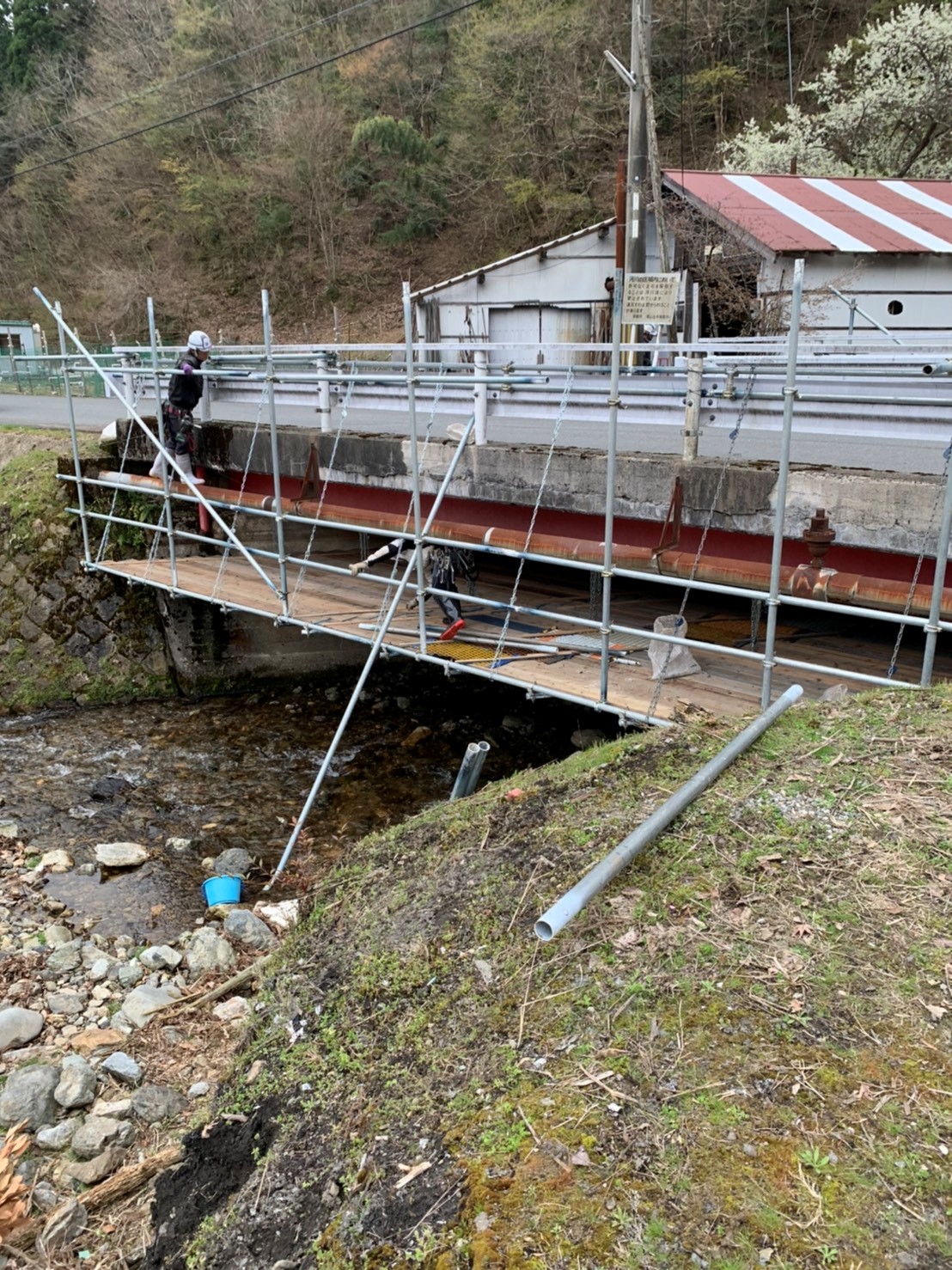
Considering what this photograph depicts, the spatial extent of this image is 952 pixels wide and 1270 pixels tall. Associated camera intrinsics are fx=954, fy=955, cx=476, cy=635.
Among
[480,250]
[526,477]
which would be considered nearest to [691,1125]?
[526,477]

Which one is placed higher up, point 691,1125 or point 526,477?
point 526,477

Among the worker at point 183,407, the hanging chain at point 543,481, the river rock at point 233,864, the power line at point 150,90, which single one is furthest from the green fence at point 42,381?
the hanging chain at point 543,481

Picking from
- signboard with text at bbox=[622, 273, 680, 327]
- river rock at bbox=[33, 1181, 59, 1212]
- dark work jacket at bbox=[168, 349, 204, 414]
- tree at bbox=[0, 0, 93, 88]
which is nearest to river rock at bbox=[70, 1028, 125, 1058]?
river rock at bbox=[33, 1181, 59, 1212]

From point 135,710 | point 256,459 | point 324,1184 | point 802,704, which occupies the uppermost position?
point 256,459

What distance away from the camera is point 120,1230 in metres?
3.61

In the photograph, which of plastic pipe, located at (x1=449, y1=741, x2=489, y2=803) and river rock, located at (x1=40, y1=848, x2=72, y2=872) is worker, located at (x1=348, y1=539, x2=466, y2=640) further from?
river rock, located at (x1=40, y1=848, x2=72, y2=872)

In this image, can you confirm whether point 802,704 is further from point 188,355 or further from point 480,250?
point 480,250

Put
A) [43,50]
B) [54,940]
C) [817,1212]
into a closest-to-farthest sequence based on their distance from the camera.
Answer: [817,1212]
[54,940]
[43,50]

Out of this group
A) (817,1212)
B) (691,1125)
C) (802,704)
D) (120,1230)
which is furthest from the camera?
(802,704)

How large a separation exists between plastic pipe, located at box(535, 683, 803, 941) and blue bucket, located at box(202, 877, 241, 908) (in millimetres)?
4229

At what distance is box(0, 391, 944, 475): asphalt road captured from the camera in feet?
21.9

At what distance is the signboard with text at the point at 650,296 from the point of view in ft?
18.1

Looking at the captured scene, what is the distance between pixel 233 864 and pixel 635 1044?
17.6ft

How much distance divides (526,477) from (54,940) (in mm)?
4877
